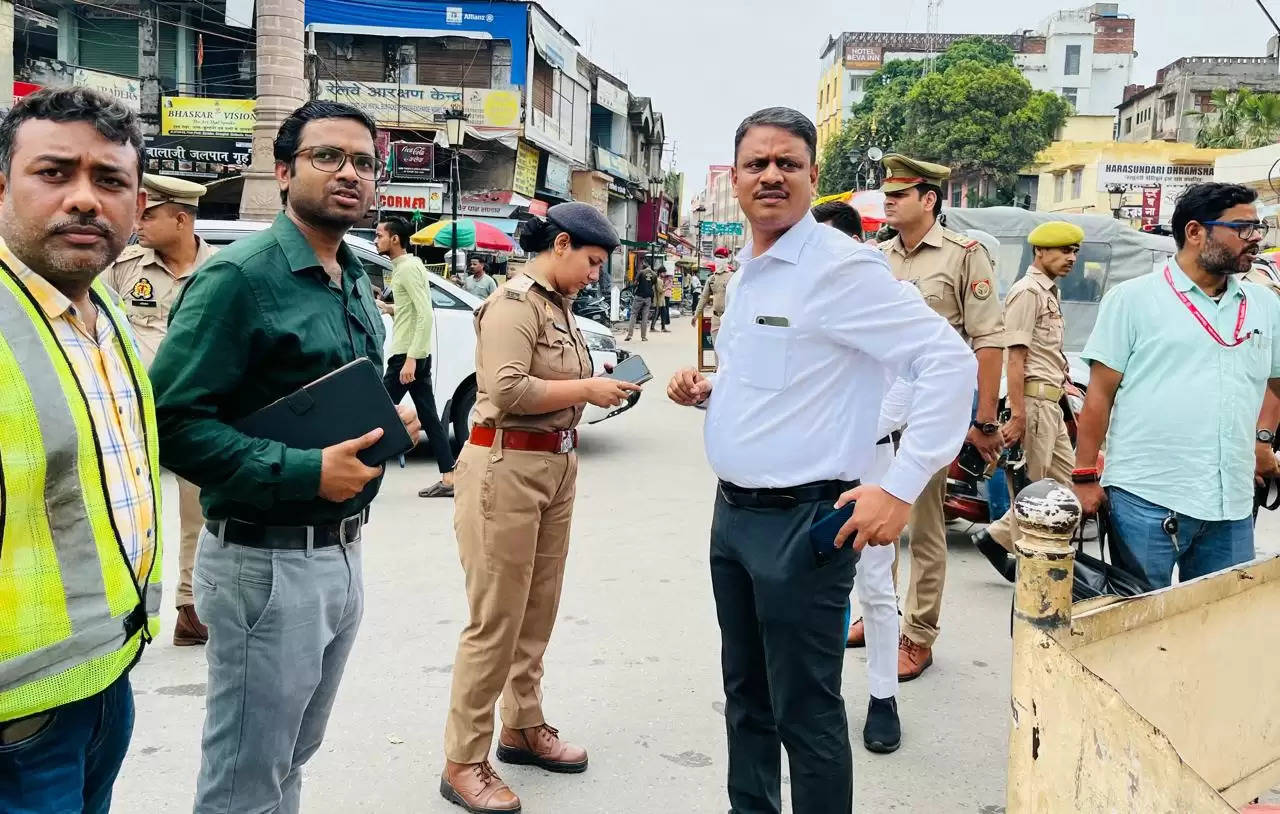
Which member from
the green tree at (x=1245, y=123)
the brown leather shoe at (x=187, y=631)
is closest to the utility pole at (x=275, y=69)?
the brown leather shoe at (x=187, y=631)

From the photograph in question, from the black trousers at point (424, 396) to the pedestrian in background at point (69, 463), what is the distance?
5.61 metres

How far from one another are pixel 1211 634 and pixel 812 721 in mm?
1003

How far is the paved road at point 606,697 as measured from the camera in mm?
3156

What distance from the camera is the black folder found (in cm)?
Result: 201

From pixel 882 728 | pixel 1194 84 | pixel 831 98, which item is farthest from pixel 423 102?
pixel 831 98

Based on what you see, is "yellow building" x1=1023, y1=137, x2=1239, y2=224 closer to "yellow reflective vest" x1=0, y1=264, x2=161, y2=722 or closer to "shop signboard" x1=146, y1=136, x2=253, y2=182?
"shop signboard" x1=146, y1=136, x2=253, y2=182

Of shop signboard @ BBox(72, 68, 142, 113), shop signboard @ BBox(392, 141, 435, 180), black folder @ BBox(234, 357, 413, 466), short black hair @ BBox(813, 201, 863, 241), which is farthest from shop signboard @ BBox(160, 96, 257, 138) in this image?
black folder @ BBox(234, 357, 413, 466)

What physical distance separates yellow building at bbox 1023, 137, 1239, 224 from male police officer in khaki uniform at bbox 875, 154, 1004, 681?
100ft

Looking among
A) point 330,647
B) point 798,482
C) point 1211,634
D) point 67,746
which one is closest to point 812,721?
point 798,482

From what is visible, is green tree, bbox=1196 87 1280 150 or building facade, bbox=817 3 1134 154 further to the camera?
building facade, bbox=817 3 1134 154

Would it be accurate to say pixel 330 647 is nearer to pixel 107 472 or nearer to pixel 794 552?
pixel 107 472

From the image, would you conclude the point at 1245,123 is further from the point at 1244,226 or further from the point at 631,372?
the point at 631,372

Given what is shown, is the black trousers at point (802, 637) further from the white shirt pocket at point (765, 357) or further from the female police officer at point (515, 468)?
the female police officer at point (515, 468)

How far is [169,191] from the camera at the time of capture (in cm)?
442
